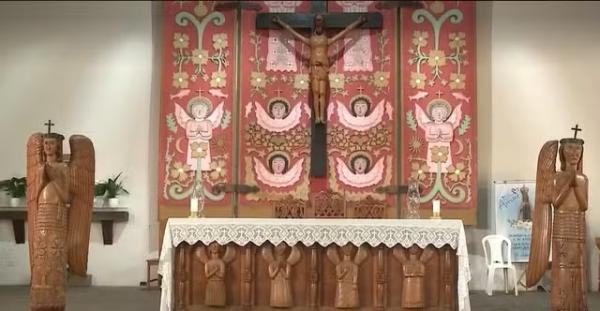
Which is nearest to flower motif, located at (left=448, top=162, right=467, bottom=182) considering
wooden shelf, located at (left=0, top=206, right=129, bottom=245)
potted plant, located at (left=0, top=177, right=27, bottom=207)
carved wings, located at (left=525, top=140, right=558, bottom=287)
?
carved wings, located at (left=525, top=140, right=558, bottom=287)

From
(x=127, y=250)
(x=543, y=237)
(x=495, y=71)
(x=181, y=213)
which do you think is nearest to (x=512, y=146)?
(x=495, y=71)

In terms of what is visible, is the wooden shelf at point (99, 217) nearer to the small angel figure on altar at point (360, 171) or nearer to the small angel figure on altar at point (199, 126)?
the small angel figure on altar at point (199, 126)

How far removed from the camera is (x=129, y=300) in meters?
7.54

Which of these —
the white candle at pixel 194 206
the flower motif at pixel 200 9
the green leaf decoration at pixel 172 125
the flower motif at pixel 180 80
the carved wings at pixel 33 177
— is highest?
the flower motif at pixel 200 9

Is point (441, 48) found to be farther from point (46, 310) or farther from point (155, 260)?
point (46, 310)

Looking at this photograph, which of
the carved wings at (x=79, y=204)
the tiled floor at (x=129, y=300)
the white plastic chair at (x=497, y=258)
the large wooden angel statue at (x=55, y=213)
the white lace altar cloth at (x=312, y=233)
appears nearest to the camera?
the large wooden angel statue at (x=55, y=213)

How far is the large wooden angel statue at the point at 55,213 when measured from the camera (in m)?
5.54

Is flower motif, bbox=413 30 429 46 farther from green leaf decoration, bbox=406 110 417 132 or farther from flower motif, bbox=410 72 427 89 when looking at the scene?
green leaf decoration, bbox=406 110 417 132

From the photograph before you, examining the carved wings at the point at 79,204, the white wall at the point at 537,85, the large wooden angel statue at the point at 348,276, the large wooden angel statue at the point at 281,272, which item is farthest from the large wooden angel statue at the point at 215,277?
the white wall at the point at 537,85

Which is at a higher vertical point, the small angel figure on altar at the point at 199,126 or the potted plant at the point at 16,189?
the small angel figure on altar at the point at 199,126

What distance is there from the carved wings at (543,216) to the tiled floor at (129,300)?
1227 millimetres

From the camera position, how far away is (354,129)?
8.68 meters

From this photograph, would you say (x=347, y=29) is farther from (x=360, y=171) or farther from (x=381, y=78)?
(x=360, y=171)

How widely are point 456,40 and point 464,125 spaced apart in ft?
3.36
